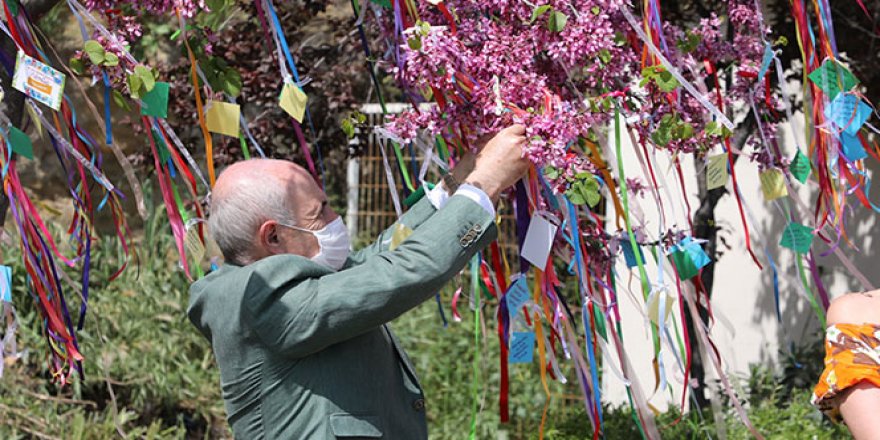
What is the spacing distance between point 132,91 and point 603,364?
158 inches

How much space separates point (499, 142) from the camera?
6.82 ft

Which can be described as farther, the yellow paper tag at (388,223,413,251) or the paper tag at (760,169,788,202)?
the paper tag at (760,169,788,202)

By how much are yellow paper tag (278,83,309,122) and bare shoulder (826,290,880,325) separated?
1.19 meters

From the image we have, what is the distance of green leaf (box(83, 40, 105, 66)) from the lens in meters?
2.44

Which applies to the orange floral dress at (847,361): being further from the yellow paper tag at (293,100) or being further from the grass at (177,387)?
the grass at (177,387)

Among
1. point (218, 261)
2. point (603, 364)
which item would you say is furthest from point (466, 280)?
point (218, 261)

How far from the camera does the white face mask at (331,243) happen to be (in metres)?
2.13

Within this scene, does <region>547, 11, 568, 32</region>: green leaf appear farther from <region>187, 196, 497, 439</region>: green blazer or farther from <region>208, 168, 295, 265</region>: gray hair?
<region>208, 168, 295, 265</region>: gray hair

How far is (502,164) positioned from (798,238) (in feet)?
3.30

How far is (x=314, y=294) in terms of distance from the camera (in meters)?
1.97

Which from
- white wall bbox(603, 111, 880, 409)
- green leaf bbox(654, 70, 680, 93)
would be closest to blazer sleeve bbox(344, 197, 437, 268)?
green leaf bbox(654, 70, 680, 93)

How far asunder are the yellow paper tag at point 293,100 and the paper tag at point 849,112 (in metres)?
1.20

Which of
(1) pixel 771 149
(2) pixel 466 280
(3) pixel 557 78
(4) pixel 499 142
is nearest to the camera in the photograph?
→ (4) pixel 499 142

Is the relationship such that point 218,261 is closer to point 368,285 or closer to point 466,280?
point 368,285
